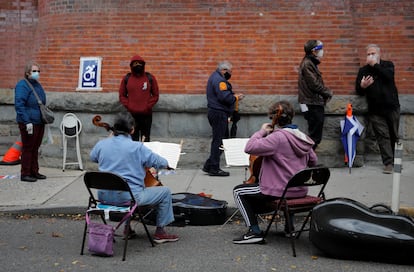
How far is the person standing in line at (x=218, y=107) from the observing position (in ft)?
31.2

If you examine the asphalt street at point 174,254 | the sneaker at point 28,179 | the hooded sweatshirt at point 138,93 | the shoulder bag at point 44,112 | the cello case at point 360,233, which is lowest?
the asphalt street at point 174,254

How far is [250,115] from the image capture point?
10.2m

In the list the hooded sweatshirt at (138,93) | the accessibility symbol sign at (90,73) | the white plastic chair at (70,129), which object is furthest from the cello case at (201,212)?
the accessibility symbol sign at (90,73)

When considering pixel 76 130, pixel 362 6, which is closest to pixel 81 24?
pixel 76 130

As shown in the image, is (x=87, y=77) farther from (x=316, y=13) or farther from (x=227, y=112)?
(x=316, y=13)

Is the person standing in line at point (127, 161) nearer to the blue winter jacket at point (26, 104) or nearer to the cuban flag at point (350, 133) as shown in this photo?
the blue winter jacket at point (26, 104)

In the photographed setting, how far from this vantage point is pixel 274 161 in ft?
20.9

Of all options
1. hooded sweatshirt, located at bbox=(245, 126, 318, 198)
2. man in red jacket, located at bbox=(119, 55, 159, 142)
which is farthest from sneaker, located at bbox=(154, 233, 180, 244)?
man in red jacket, located at bbox=(119, 55, 159, 142)

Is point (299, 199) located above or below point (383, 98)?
below

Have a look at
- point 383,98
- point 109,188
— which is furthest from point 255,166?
point 383,98

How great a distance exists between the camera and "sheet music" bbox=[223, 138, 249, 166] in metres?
7.75

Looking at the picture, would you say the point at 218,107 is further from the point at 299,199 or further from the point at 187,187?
the point at 299,199

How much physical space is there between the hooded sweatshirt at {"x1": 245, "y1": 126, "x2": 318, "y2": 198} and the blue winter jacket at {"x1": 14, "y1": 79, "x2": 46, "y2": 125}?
4.25m

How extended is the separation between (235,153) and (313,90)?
236 centimetres
